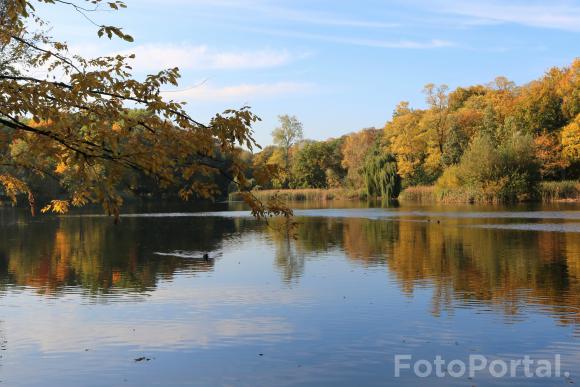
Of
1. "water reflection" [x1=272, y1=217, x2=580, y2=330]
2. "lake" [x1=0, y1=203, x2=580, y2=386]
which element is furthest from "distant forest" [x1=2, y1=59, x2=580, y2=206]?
"lake" [x1=0, y1=203, x2=580, y2=386]

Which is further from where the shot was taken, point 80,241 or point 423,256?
point 80,241

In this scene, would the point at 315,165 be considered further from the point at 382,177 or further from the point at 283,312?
the point at 283,312

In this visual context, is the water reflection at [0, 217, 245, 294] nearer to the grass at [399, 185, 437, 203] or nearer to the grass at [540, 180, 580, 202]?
the grass at [540, 180, 580, 202]

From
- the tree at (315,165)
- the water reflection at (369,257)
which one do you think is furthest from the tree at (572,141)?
the tree at (315,165)

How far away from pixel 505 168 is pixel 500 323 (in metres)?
55.6

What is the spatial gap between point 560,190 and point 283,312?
2316 inches

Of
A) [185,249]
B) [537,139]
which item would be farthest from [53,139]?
[537,139]

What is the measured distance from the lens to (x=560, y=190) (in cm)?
6500

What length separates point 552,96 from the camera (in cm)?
7325

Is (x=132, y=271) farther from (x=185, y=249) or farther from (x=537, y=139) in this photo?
(x=537, y=139)

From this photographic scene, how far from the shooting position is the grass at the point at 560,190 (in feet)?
211

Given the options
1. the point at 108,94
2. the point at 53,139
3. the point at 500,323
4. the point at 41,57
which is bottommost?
the point at 500,323

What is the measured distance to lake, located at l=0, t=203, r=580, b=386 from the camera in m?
9.06

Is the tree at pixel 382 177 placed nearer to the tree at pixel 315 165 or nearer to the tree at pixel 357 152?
the tree at pixel 357 152
